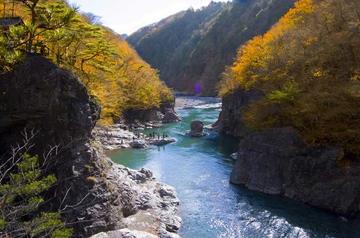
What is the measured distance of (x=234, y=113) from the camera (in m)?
52.8

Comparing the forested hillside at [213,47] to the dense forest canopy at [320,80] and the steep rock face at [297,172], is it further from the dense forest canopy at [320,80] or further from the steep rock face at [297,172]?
the steep rock face at [297,172]

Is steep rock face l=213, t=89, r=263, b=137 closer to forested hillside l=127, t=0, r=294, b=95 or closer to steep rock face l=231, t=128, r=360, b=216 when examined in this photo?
steep rock face l=231, t=128, r=360, b=216

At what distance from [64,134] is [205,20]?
591ft

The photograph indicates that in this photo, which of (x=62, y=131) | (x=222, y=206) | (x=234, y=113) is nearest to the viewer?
(x=62, y=131)

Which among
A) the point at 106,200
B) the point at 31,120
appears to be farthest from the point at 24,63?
the point at 106,200

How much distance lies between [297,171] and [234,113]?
25.8 m

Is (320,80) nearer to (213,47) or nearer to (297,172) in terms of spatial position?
(297,172)

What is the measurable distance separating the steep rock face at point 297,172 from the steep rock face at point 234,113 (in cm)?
1752

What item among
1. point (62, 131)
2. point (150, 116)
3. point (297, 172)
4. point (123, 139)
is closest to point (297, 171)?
point (297, 172)

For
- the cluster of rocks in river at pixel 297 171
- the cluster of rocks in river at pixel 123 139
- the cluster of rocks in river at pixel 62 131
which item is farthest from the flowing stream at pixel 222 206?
the cluster of rocks in river at pixel 62 131

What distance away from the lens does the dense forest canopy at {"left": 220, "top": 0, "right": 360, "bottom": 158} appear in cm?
2616

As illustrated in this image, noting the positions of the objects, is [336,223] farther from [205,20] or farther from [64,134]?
[205,20]

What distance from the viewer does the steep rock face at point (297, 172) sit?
2473cm

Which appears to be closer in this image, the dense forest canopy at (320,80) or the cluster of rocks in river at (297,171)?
the cluster of rocks in river at (297,171)
